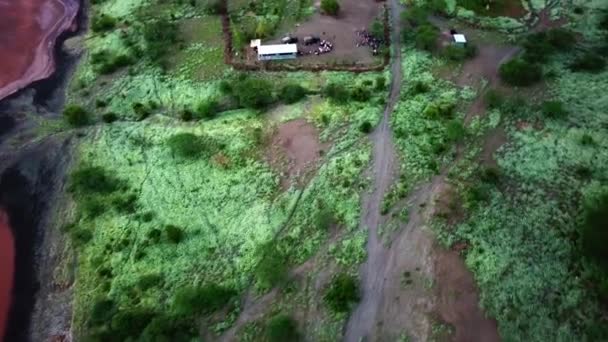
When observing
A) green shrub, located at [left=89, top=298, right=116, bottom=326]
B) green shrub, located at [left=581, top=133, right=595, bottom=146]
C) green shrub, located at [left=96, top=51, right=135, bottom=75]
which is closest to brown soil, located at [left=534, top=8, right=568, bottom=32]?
green shrub, located at [left=581, top=133, right=595, bottom=146]

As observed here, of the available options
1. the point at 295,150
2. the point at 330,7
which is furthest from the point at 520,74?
the point at 295,150

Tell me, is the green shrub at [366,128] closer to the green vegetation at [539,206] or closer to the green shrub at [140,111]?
the green vegetation at [539,206]

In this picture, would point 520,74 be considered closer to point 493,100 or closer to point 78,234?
point 493,100

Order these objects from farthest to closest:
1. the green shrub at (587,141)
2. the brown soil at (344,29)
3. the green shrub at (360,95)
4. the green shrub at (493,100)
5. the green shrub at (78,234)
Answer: the brown soil at (344,29) → the green shrub at (360,95) → the green shrub at (493,100) → the green shrub at (587,141) → the green shrub at (78,234)

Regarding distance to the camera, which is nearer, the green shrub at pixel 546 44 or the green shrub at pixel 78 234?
the green shrub at pixel 78 234

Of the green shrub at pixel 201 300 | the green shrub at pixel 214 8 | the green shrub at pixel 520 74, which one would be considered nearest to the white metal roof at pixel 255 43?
Result: the green shrub at pixel 214 8
